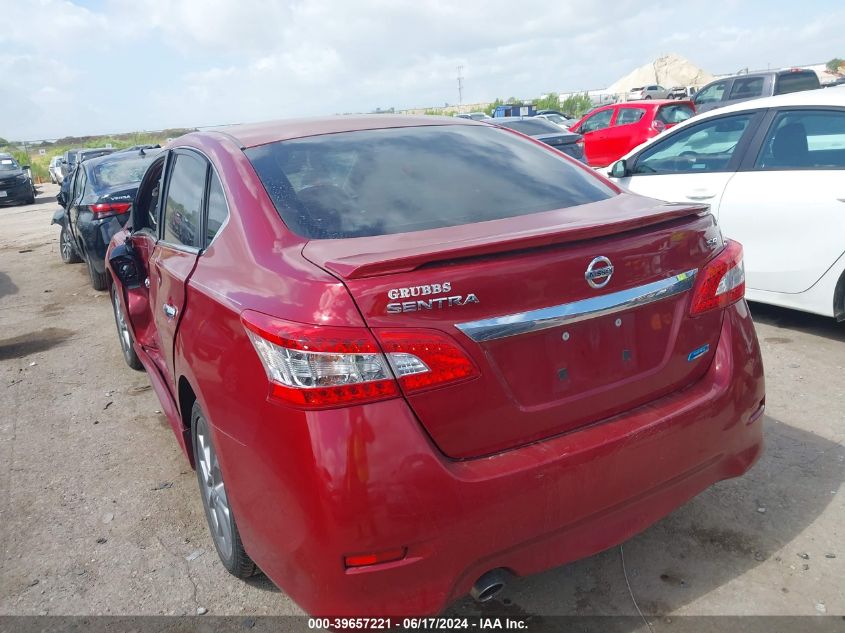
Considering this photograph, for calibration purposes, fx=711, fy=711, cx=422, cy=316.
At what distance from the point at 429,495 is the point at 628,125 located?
46.4ft

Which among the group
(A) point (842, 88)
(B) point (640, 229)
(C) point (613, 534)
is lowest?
(C) point (613, 534)

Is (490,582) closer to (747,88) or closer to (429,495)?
(429,495)

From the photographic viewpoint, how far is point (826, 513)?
296cm

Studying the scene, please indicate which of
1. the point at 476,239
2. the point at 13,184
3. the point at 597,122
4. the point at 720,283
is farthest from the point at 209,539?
the point at 13,184

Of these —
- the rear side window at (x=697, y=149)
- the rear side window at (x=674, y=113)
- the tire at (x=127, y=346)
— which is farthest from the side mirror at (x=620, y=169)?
the rear side window at (x=674, y=113)

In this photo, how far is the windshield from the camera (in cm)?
1181

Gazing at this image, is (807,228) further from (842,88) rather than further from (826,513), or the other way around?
(826,513)

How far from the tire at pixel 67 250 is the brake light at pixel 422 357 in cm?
940

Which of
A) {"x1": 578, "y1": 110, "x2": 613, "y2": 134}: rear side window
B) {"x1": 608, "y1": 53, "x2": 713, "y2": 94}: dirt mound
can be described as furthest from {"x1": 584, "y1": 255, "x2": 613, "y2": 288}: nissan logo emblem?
{"x1": 608, "y1": 53, "x2": 713, "y2": 94}: dirt mound

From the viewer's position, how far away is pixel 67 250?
34.0 ft

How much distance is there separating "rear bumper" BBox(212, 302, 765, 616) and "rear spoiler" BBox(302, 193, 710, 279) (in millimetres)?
391

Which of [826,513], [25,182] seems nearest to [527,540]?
[826,513]

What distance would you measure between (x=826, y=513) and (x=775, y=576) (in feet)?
1.79

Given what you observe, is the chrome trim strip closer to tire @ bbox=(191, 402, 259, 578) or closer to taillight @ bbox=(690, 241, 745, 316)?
taillight @ bbox=(690, 241, 745, 316)
